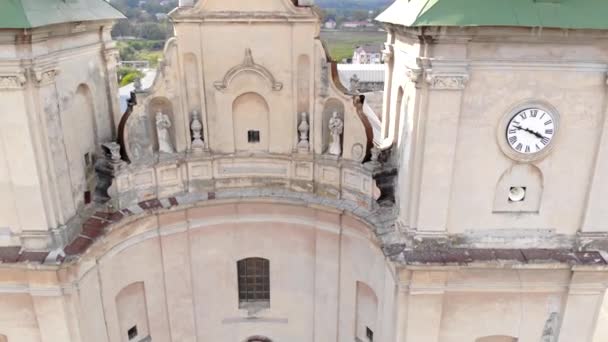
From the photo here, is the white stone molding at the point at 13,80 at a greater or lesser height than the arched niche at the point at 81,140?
greater

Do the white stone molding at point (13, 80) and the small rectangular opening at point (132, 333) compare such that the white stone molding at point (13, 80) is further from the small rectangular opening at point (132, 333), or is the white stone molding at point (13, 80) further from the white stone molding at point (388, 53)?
the white stone molding at point (388, 53)

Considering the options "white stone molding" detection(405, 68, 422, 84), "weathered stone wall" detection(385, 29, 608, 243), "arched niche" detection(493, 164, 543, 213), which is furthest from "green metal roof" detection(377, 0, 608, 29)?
"arched niche" detection(493, 164, 543, 213)

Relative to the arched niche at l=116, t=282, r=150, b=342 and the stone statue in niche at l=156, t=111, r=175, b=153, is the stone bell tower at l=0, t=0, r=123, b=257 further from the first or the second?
the arched niche at l=116, t=282, r=150, b=342

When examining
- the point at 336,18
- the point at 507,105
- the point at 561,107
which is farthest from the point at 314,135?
the point at 336,18

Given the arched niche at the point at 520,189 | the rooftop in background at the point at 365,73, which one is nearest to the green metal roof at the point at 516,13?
the arched niche at the point at 520,189

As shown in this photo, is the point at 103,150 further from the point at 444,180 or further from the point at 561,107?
the point at 561,107

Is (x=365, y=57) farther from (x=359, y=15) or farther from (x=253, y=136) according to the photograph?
(x=253, y=136)
